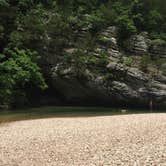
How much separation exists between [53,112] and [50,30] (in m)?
6.53

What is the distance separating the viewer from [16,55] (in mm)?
30297

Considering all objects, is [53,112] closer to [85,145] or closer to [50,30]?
[50,30]

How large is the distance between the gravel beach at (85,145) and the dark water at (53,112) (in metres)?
4.93

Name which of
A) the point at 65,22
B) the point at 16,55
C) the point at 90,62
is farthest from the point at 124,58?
the point at 16,55

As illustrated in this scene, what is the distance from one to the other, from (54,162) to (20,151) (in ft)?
7.13

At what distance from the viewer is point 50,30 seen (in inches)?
1240

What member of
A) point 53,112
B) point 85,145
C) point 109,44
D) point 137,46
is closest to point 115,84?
point 109,44

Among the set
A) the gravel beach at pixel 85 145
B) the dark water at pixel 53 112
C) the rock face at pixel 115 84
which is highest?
the rock face at pixel 115 84

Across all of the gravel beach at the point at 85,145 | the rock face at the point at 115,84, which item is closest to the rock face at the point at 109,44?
the rock face at the point at 115,84

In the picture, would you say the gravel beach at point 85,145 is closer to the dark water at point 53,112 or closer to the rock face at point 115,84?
the dark water at point 53,112

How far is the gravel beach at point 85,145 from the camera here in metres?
12.5

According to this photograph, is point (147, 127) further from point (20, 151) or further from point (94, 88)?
point (94, 88)

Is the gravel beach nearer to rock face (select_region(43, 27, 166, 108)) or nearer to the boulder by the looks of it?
rock face (select_region(43, 27, 166, 108))

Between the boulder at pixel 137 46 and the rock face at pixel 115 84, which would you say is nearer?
the rock face at pixel 115 84
